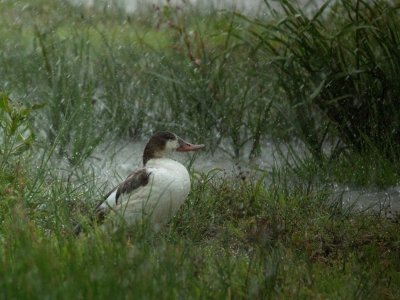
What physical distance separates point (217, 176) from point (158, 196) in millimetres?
1391

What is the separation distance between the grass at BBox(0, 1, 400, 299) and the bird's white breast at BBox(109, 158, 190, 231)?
149 mm

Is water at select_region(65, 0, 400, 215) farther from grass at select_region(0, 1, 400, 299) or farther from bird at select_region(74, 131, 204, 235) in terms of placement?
bird at select_region(74, 131, 204, 235)

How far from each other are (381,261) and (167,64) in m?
3.03

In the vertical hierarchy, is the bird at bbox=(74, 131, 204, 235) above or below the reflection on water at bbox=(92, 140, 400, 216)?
above

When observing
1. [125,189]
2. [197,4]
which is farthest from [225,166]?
[197,4]

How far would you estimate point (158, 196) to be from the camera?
337 cm

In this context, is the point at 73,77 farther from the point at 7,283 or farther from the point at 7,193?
the point at 7,283

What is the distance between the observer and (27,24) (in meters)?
8.32

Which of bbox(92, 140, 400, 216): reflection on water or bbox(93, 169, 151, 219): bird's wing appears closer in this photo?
bbox(93, 169, 151, 219): bird's wing

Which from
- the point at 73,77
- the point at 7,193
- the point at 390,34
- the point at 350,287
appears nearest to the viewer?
the point at 350,287

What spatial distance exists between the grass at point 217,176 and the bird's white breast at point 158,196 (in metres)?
0.15

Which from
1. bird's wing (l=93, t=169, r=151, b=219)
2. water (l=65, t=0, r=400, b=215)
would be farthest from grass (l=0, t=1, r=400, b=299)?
bird's wing (l=93, t=169, r=151, b=219)

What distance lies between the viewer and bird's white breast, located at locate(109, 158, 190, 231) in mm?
3375

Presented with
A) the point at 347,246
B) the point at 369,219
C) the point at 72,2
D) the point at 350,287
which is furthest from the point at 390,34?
the point at 72,2
